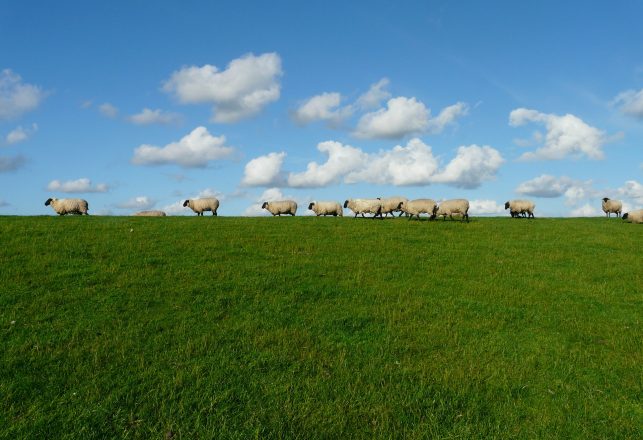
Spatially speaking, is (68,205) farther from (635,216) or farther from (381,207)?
(635,216)

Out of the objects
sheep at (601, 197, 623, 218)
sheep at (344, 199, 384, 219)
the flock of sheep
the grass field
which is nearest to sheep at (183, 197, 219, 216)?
the flock of sheep

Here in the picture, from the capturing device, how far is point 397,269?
65.7ft

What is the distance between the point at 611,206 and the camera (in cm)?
4972

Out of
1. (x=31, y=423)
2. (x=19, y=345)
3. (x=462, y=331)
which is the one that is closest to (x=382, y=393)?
(x=462, y=331)

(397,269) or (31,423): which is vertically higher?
(397,269)

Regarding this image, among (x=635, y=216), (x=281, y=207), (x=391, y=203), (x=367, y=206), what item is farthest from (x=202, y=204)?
(x=635, y=216)

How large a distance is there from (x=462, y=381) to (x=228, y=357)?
574 centimetres

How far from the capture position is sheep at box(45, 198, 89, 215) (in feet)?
141

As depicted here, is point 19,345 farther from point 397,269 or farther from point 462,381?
point 397,269

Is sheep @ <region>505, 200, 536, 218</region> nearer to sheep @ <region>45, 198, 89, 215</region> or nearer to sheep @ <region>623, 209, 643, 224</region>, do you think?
sheep @ <region>623, 209, 643, 224</region>

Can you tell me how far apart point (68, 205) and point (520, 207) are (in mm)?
43077

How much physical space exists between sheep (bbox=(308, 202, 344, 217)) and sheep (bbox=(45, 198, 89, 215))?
21.4 meters

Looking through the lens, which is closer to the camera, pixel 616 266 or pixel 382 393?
pixel 382 393

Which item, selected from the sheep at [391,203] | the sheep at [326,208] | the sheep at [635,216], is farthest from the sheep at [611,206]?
the sheep at [326,208]
